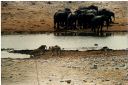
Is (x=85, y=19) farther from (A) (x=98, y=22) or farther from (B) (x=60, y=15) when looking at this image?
(B) (x=60, y=15)

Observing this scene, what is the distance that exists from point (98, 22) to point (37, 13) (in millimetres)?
608

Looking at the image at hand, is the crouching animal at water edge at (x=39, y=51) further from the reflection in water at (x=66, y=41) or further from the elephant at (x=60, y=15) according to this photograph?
the elephant at (x=60, y=15)

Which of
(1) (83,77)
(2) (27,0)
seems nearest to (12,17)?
(2) (27,0)

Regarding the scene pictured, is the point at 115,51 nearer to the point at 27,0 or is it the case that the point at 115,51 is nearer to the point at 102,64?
the point at 102,64

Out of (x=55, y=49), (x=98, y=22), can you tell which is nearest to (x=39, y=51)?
(x=55, y=49)

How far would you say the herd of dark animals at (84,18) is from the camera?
4.23 meters

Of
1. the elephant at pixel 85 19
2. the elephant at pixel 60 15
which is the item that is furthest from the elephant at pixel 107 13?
the elephant at pixel 60 15

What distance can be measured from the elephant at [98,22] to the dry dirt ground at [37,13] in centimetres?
10

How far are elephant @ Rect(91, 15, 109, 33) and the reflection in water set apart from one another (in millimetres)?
95

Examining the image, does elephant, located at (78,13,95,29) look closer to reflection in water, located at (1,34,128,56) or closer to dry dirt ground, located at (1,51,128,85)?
reflection in water, located at (1,34,128,56)

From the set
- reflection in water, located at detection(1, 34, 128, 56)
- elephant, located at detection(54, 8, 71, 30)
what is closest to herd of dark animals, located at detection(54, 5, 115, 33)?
elephant, located at detection(54, 8, 71, 30)

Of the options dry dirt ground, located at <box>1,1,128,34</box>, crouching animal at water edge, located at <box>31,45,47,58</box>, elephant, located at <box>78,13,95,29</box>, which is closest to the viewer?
crouching animal at water edge, located at <box>31,45,47,58</box>

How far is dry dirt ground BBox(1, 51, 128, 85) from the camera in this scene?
375 centimetres

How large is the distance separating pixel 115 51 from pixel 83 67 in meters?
0.38
